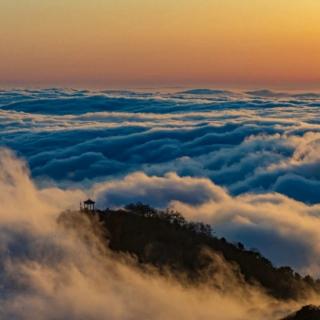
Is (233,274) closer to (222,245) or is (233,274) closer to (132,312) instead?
(222,245)

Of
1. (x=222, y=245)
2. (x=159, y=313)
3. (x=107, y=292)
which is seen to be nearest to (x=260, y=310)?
(x=159, y=313)

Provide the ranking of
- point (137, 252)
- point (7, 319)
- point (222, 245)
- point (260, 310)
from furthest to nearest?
1. point (222, 245)
2. point (137, 252)
3. point (260, 310)
4. point (7, 319)

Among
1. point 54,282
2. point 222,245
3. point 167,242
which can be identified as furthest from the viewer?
point 222,245

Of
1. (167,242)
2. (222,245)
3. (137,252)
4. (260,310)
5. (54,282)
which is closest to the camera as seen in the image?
(260,310)

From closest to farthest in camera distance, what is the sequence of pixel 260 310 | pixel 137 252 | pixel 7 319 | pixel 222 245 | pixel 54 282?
pixel 7 319, pixel 260 310, pixel 54 282, pixel 137 252, pixel 222 245

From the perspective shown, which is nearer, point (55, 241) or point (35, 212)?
point (55, 241)

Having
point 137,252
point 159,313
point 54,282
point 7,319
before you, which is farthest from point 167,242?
point 7,319

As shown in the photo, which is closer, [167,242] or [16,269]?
[16,269]

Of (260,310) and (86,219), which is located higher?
(86,219)

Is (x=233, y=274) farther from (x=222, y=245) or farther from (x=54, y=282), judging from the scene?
(x=54, y=282)
